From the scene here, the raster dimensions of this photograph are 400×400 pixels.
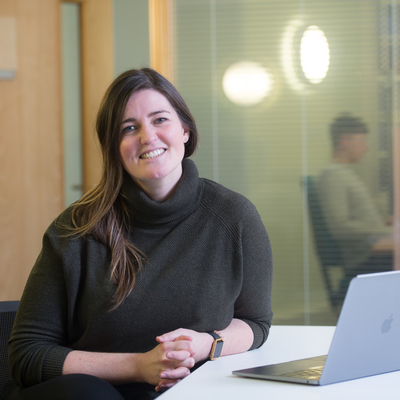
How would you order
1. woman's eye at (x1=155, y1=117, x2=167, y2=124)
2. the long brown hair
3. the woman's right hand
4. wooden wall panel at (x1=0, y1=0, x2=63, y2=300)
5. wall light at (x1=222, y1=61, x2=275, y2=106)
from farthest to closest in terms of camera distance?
wall light at (x1=222, y1=61, x2=275, y2=106), wooden wall panel at (x1=0, y1=0, x2=63, y2=300), woman's eye at (x1=155, y1=117, x2=167, y2=124), the long brown hair, the woman's right hand

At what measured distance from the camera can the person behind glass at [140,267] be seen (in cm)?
118

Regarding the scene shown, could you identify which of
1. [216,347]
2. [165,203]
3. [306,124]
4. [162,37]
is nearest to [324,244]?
[306,124]

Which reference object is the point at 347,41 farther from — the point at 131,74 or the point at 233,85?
the point at 131,74

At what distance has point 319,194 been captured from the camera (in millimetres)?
2900

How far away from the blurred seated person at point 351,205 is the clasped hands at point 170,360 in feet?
6.43

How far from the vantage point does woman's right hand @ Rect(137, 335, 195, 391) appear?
1.04m

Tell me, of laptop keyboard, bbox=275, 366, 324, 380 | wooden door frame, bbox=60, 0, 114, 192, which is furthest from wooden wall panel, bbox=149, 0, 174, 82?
laptop keyboard, bbox=275, 366, 324, 380

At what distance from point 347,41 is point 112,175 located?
1.97m

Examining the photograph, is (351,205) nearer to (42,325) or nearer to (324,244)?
(324,244)

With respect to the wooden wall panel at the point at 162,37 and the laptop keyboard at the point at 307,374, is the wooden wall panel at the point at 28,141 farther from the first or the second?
the laptop keyboard at the point at 307,374

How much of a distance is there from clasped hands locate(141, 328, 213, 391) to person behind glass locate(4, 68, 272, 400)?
1cm

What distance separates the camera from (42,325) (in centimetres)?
124

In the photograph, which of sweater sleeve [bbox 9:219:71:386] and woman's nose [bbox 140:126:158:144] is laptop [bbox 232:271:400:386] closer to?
sweater sleeve [bbox 9:219:71:386]

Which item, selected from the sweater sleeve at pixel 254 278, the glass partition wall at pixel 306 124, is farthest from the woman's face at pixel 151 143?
the glass partition wall at pixel 306 124
